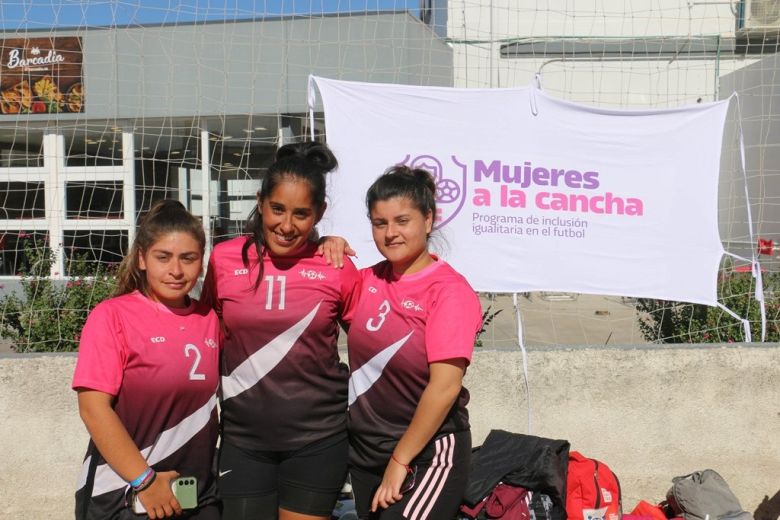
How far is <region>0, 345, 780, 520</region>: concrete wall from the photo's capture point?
442cm

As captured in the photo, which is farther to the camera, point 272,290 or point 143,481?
point 272,290

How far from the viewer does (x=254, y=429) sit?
8.44 ft

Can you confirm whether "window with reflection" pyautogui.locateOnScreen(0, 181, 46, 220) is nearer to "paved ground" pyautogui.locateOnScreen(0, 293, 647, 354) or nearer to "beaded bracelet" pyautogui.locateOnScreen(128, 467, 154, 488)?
"paved ground" pyautogui.locateOnScreen(0, 293, 647, 354)

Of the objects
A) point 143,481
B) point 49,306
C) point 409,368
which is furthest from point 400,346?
point 49,306

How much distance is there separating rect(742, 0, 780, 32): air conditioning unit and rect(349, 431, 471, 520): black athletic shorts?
937 cm

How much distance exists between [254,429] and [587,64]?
18.2 feet

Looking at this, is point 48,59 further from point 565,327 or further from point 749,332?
point 749,332

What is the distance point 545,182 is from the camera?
15.1ft

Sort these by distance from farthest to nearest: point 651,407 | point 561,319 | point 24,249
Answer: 1. point 561,319
2. point 24,249
3. point 651,407

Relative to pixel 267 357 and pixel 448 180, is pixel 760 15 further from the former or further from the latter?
pixel 267 357

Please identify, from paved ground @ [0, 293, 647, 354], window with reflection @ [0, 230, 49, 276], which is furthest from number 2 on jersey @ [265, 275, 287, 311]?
window with reflection @ [0, 230, 49, 276]

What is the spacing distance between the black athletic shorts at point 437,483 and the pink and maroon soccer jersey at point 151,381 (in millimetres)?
646

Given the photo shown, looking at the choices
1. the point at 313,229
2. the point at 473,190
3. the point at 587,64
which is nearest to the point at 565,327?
the point at 587,64

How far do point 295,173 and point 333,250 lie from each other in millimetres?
319
